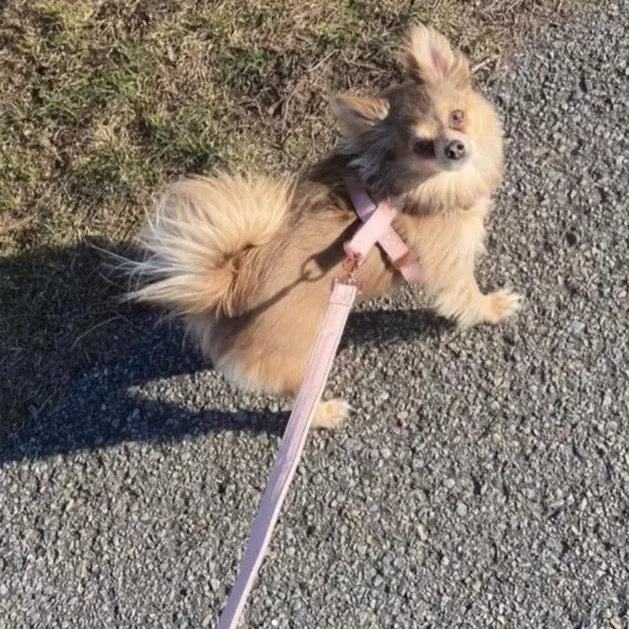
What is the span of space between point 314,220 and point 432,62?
0.58m

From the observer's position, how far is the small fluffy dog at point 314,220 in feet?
8.21

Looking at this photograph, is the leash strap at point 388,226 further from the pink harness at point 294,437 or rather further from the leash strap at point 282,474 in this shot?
the leash strap at point 282,474

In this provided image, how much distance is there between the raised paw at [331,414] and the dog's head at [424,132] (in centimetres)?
87

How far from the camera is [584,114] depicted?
3264 mm

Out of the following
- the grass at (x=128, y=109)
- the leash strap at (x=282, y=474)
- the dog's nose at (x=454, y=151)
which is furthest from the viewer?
the grass at (x=128, y=109)

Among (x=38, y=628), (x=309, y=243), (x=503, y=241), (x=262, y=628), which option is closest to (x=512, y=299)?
(x=503, y=241)

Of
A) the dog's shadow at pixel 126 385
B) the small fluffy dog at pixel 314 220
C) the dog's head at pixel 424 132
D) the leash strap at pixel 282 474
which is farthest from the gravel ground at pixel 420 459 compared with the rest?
the leash strap at pixel 282 474

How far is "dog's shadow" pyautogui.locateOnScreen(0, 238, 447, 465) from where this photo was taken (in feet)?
10.7

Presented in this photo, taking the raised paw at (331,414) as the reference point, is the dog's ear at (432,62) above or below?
above

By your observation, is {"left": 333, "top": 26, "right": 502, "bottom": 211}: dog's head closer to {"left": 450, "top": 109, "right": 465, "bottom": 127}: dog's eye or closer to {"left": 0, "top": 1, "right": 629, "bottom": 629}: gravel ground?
{"left": 450, "top": 109, "right": 465, "bottom": 127}: dog's eye

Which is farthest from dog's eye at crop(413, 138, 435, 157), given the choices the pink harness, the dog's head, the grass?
the grass

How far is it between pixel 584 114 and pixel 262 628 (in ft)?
7.13

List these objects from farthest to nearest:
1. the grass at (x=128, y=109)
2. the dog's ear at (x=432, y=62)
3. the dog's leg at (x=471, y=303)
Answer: the grass at (x=128, y=109) → the dog's leg at (x=471, y=303) → the dog's ear at (x=432, y=62)

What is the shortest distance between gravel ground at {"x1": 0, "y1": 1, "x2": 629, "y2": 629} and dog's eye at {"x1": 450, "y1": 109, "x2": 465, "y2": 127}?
759 millimetres
